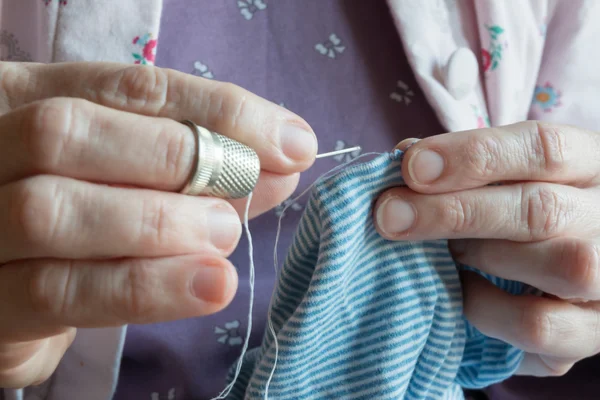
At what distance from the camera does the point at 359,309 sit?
55 centimetres

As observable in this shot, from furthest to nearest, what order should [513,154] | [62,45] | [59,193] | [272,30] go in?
[272,30]
[62,45]
[513,154]
[59,193]

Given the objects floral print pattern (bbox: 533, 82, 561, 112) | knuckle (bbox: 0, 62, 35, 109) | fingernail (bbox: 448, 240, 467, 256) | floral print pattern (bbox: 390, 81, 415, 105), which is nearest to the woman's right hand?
knuckle (bbox: 0, 62, 35, 109)

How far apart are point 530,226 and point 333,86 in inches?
15.2

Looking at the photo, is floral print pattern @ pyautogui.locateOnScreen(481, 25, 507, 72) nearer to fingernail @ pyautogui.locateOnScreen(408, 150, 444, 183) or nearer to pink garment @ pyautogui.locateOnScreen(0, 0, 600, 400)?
pink garment @ pyautogui.locateOnScreen(0, 0, 600, 400)

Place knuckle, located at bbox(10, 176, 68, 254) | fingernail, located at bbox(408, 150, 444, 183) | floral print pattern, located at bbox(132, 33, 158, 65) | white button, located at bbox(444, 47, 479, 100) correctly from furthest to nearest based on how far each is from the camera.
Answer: white button, located at bbox(444, 47, 479, 100) < floral print pattern, located at bbox(132, 33, 158, 65) < fingernail, located at bbox(408, 150, 444, 183) < knuckle, located at bbox(10, 176, 68, 254)

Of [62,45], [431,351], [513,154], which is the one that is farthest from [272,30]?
[431,351]

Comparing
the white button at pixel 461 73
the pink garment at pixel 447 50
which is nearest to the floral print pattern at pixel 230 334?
the pink garment at pixel 447 50

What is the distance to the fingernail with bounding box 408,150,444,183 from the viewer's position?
0.49 meters

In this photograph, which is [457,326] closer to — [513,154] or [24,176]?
[513,154]

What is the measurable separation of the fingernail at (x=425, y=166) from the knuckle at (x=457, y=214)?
0.04 meters

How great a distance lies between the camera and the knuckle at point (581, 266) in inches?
19.6

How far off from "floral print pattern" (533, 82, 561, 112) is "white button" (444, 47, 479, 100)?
0.15m

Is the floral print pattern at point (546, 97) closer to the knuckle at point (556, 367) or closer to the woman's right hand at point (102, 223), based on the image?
the knuckle at point (556, 367)

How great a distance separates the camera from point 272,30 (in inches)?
29.5
